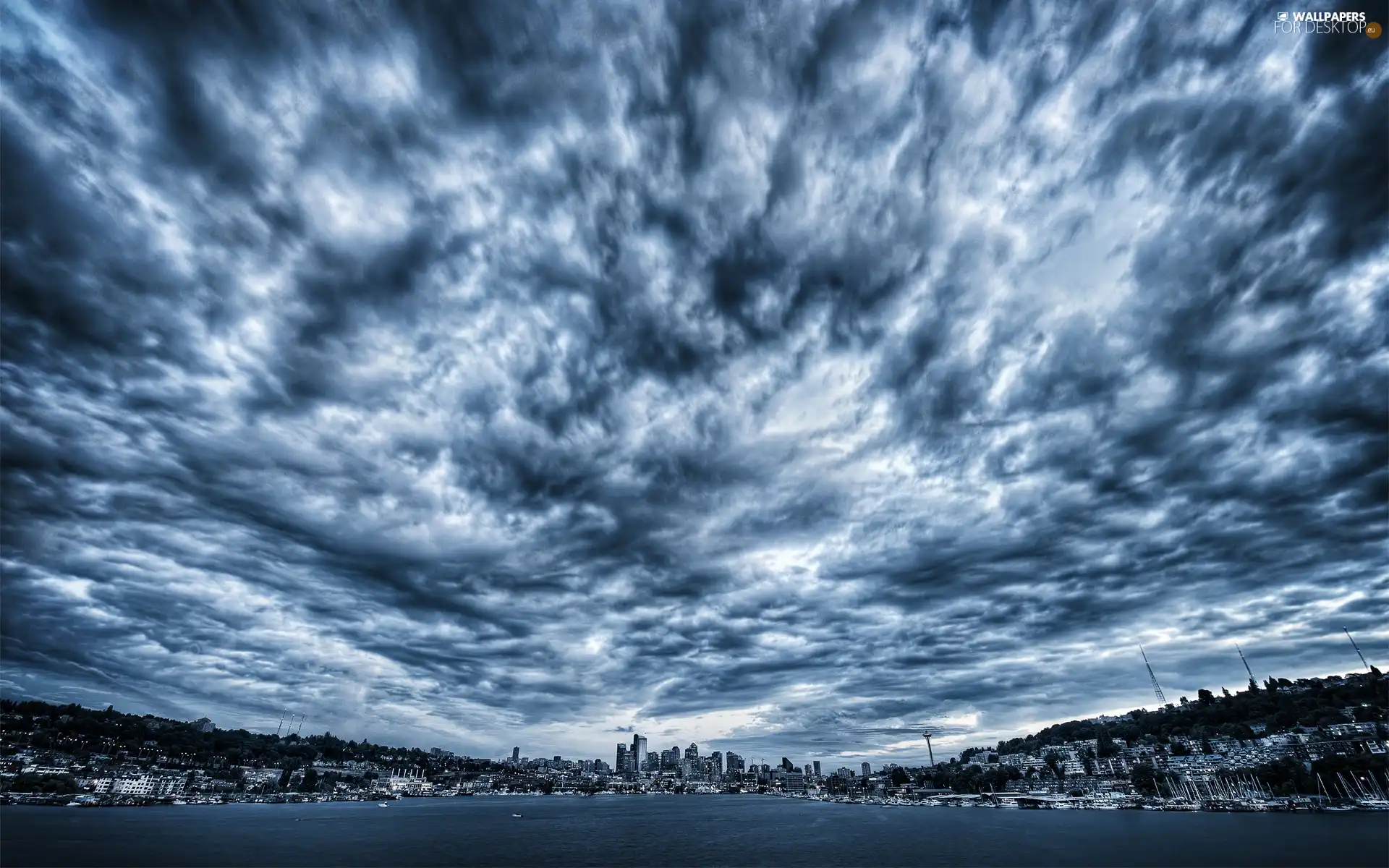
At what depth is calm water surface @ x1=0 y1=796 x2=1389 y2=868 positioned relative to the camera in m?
82.0

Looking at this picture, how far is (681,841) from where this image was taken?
122188mm

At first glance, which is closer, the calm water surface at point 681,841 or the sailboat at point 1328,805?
the calm water surface at point 681,841

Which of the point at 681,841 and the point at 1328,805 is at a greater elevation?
the point at 1328,805

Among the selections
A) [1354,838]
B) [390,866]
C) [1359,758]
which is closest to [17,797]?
[390,866]

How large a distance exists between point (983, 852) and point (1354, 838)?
62.7m

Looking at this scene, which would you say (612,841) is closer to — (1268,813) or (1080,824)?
(1080,824)

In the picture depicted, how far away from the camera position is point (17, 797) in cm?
18488

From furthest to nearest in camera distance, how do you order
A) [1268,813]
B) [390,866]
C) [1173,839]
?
[1268,813] < [1173,839] < [390,866]

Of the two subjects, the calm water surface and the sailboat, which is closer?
the calm water surface

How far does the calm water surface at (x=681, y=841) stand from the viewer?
8200 centimetres

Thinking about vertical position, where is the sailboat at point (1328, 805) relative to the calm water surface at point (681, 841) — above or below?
above

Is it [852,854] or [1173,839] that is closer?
[852,854]

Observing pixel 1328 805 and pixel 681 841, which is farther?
pixel 1328 805

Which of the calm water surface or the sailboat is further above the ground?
the sailboat
